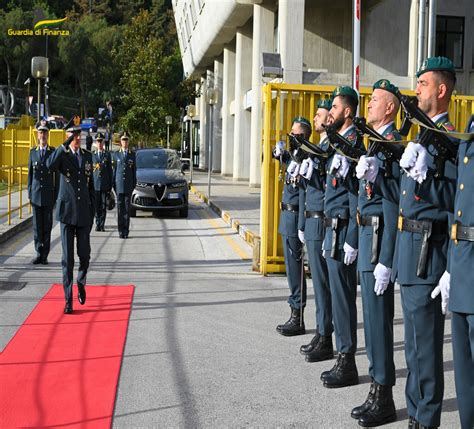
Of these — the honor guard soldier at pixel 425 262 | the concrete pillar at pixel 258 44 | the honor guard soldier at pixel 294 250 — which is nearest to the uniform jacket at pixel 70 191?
the honor guard soldier at pixel 294 250

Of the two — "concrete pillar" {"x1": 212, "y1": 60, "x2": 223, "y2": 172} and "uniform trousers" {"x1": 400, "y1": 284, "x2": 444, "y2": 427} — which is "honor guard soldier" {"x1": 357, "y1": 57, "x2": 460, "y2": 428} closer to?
"uniform trousers" {"x1": 400, "y1": 284, "x2": 444, "y2": 427}

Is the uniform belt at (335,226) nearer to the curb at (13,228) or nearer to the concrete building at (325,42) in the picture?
the curb at (13,228)

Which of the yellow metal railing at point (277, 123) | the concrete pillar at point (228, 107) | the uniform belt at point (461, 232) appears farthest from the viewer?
the concrete pillar at point (228, 107)

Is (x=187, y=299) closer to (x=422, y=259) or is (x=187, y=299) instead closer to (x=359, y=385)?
(x=359, y=385)

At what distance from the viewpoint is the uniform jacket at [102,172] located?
16783 mm

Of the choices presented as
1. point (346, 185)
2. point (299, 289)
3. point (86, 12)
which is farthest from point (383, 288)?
point (86, 12)

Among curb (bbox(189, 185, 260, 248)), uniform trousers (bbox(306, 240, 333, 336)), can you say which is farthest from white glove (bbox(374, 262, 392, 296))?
curb (bbox(189, 185, 260, 248))

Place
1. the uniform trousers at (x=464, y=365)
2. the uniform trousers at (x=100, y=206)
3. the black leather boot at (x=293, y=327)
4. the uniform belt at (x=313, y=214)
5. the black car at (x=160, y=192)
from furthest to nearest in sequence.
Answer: the black car at (x=160, y=192)
the uniform trousers at (x=100, y=206)
the black leather boot at (x=293, y=327)
the uniform belt at (x=313, y=214)
the uniform trousers at (x=464, y=365)

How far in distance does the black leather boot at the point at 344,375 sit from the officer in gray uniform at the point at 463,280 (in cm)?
189

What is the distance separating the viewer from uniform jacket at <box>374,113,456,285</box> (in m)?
4.62

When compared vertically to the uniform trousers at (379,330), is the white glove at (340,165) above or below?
above

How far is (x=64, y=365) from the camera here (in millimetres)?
6633

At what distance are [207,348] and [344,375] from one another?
1561 mm

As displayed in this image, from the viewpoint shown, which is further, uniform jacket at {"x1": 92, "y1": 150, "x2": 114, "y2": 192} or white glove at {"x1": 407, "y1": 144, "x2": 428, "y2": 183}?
uniform jacket at {"x1": 92, "y1": 150, "x2": 114, "y2": 192}
